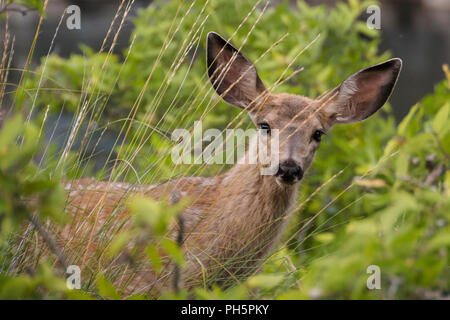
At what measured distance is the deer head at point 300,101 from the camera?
142 inches

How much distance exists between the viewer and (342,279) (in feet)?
5.77

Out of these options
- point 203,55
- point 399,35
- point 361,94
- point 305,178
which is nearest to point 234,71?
point 361,94

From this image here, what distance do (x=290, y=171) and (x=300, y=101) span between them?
0.69 meters

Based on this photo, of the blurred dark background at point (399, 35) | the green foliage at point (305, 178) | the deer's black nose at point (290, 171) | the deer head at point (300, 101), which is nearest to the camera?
the green foliage at point (305, 178)

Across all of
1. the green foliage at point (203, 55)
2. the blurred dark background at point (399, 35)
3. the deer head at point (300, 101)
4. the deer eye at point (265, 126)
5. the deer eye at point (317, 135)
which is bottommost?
the deer eye at point (317, 135)

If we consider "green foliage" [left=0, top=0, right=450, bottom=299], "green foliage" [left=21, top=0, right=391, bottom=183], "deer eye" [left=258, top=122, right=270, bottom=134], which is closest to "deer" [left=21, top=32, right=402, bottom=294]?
"deer eye" [left=258, top=122, right=270, bottom=134]

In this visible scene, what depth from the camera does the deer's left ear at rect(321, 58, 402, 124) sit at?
3.78 meters

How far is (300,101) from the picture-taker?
3842 millimetres

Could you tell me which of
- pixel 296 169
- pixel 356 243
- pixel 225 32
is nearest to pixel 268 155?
pixel 296 169

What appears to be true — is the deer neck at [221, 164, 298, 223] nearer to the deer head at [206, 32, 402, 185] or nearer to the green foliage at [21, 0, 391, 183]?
the deer head at [206, 32, 402, 185]

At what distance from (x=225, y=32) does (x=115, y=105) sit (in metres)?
1.30

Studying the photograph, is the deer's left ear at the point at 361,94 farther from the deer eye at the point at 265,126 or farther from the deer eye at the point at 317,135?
the deer eye at the point at 265,126

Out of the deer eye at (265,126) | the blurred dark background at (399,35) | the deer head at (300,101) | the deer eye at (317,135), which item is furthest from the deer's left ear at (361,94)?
the blurred dark background at (399,35)
